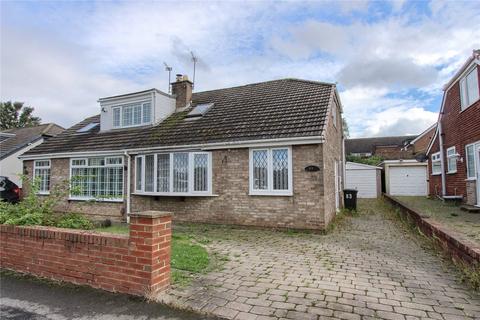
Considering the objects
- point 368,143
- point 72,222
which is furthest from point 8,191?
point 368,143

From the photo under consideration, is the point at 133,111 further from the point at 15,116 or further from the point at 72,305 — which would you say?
the point at 15,116

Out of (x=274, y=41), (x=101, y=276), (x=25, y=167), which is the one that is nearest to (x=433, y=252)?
(x=101, y=276)

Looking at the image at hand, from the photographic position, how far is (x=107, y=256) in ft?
14.8

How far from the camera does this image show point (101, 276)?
4535 millimetres

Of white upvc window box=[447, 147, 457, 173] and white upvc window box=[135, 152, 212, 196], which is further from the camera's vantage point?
white upvc window box=[447, 147, 457, 173]

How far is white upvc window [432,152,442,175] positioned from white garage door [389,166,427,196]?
6605 millimetres

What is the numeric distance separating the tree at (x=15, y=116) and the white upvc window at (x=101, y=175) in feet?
134

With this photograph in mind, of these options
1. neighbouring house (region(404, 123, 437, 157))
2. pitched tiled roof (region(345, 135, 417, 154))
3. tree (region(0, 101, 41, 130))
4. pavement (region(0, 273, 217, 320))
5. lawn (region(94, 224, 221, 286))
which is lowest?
pavement (region(0, 273, 217, 320))

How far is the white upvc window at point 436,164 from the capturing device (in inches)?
672

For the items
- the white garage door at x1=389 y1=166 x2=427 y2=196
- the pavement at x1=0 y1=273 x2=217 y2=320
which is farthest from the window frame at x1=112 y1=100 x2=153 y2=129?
the white garage door at x1=389 y1=166 x2=427 y2=196

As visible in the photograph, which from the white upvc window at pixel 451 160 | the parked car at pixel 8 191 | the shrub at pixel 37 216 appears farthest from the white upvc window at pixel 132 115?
the white upvc window at pixel 451 160

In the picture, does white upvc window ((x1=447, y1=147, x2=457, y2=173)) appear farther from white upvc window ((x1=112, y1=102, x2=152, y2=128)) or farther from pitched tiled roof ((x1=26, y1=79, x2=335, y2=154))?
white upvc window ((x1=112, y1=102, x2=152, y2=128))

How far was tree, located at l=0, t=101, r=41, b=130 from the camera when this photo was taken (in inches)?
1842

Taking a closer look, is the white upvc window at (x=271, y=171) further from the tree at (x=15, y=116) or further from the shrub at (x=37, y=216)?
the tree at (x=15, y=116)
